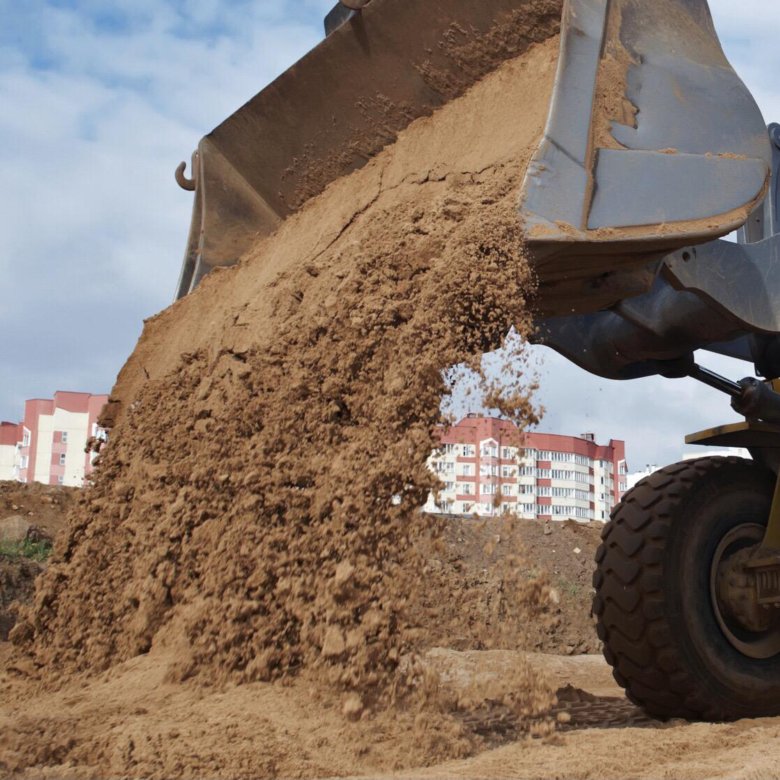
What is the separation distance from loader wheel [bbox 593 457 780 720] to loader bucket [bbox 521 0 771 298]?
78cm

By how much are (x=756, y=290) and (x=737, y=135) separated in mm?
508

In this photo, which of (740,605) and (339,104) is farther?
(339,104)

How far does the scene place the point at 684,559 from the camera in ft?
9.52

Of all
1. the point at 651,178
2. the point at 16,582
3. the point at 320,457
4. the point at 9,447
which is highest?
the point at 9,447

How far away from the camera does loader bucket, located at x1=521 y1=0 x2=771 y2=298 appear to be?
7.73ft

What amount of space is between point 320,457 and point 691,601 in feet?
4.19

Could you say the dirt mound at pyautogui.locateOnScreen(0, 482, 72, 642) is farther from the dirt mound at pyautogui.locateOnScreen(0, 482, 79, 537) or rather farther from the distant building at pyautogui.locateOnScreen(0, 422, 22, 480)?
the distant building at pyautogui.locateOnScreen(0, 422, 22, 480)

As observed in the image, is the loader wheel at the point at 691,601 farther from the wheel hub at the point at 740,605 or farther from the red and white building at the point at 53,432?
the red and white building at the point at 53,432

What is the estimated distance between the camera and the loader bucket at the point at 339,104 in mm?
3162

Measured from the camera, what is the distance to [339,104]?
3.53 m

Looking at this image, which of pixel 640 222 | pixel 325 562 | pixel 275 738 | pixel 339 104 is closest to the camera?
pixel 275 738

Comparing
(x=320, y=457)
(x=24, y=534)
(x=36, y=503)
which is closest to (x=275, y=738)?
(x=320, y=457)

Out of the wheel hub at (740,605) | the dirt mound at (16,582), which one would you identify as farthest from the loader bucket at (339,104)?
the dirt mound at (16,582)

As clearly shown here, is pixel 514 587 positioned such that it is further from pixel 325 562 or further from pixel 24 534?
pixel 24 534
